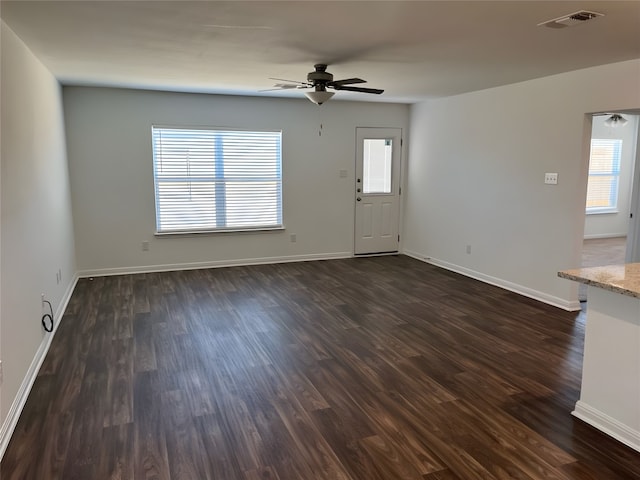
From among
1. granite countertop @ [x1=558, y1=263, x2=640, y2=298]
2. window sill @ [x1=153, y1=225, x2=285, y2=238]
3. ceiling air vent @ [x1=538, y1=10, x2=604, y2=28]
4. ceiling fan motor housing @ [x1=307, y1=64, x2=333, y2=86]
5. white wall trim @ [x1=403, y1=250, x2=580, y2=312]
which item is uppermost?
ceiling air vent @ [x1=538, y1=10, x2=604, y2=28]

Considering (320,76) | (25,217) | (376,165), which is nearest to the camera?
(25,217)

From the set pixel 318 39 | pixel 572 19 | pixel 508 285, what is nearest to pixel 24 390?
pixel 318 39

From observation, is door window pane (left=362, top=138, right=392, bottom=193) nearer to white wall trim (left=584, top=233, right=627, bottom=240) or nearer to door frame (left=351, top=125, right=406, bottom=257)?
door frame (left=351, top=125, right=406, bottom=257)

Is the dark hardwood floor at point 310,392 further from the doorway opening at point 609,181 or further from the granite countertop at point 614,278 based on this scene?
the doorway opening at point 609,181

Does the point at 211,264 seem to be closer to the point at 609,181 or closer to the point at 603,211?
the point at 603,211

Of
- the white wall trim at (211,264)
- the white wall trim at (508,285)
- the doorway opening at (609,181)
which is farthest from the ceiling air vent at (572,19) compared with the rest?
the doorway opening at (609,181)

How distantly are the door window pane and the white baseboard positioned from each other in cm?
491

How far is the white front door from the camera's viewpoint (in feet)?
23.3

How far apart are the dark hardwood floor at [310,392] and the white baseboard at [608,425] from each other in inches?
2.4

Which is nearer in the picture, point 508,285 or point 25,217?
point 25,217

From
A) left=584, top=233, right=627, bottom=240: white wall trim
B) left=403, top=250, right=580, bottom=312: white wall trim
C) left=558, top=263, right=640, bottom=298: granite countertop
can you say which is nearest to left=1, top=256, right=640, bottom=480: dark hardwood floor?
left=403, top=250, right=580, bottom=312: white wall trim

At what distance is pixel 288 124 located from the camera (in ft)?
21.6

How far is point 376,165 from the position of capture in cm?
722

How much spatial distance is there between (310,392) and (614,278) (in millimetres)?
1913
